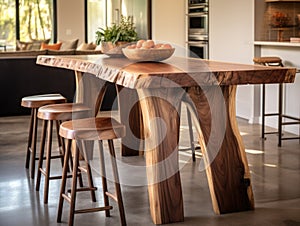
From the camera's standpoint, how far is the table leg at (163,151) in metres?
3.55

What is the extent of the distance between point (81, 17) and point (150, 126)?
32.2ft

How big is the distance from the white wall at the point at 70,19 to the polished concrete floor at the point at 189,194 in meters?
7.31

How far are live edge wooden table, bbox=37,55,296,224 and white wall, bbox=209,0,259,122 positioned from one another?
372 centimetres

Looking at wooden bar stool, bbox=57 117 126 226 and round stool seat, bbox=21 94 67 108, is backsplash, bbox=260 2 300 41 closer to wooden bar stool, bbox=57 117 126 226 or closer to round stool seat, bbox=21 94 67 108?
round stool seat, bbox=21 94 67 108

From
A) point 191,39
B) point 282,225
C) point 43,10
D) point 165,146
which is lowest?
point 282,225

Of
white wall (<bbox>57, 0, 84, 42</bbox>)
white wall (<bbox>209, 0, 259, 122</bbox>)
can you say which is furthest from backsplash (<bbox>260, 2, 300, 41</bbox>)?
white wall (<bbox>57, 0, 84, 42</bbox>)

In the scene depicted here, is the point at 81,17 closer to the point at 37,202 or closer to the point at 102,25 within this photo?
the point at 102,25

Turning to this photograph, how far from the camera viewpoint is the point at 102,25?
13359 mm

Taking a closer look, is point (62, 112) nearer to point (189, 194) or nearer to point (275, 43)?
point (189, 194)

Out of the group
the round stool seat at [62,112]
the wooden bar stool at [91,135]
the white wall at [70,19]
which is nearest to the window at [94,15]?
the white wall at [70,19]

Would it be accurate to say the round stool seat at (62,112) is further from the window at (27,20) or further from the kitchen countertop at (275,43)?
the window at (27,20)

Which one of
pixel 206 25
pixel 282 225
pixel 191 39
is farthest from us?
pixel 191 39

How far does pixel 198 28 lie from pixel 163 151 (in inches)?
232

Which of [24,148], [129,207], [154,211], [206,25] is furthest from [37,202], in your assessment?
[206,25]
